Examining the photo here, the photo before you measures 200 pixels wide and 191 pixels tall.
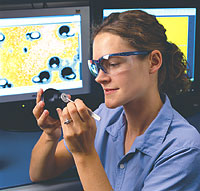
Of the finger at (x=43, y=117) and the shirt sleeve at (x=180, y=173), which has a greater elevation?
the finger at (x=43, y=117)

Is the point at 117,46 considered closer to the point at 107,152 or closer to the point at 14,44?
the point at 107,152

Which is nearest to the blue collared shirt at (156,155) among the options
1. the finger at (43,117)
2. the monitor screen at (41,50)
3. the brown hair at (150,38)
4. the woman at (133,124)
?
the woman at (133,124)

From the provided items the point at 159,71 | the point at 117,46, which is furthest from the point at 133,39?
the point at 159,71

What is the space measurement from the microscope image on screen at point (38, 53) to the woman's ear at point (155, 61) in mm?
571

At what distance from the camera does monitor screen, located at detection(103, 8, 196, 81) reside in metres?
1.42

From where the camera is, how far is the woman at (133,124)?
833 mm

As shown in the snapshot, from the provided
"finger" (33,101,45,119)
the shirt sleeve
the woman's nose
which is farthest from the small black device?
the shirt sleeve

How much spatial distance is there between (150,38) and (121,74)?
0.49ft

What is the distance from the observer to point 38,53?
1.36m

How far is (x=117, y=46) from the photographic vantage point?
0.88m

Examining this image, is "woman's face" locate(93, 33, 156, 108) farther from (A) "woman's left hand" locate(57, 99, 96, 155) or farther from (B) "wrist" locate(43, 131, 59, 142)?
(B) "wrist" locate(43, 131, 59, 142)

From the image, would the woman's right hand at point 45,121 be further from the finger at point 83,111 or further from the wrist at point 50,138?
the finger at point 83,111

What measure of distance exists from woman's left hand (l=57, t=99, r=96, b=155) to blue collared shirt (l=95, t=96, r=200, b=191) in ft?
0.52

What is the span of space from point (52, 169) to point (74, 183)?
3.8 inches
